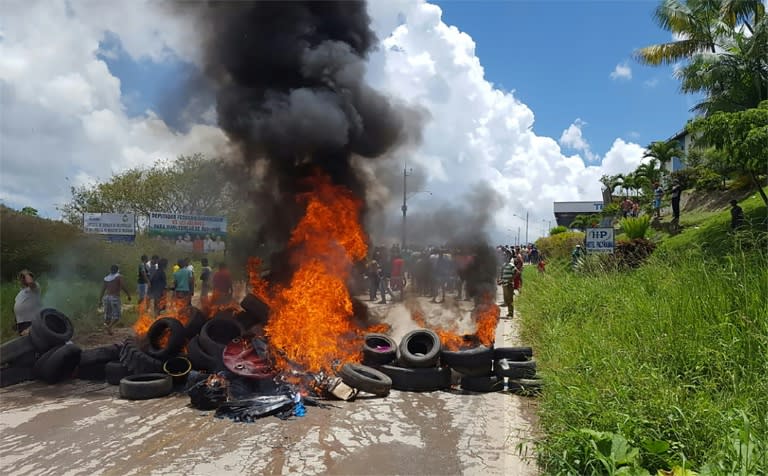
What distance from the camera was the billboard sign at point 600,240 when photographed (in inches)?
448

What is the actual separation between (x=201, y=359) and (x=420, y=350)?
12.4 ft

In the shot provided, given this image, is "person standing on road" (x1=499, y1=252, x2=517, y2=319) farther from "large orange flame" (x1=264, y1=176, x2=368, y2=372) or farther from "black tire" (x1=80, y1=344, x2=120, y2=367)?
"black tire" (x1=80, y1=344, x2=120, y2=367)

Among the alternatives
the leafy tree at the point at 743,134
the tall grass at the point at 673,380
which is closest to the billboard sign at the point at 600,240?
the tall grass at the point at 673,380

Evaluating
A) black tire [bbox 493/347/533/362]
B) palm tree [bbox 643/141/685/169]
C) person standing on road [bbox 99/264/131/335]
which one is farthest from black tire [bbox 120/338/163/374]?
palm tree [bbox 643/141/685/169]

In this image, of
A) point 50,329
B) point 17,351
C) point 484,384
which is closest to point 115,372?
point 50,329

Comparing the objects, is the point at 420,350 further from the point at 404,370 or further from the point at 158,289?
the point at 158,289

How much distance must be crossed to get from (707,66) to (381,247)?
47.0ft

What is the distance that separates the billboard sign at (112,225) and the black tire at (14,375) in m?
20.4

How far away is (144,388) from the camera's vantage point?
7.51m

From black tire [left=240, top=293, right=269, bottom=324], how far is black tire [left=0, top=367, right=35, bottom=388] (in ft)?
12.1

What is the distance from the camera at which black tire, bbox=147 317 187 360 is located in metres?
8.62

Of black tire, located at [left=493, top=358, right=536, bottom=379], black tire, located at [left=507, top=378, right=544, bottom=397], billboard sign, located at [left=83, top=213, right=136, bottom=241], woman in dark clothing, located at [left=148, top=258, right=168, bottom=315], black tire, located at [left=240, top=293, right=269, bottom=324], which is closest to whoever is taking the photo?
black tire, located at [left=507, top=378, right=544, bottom=397]

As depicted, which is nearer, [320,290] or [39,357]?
[39,357]

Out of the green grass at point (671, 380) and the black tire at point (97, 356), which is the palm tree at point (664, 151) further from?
the black tire at point (97, 356)
